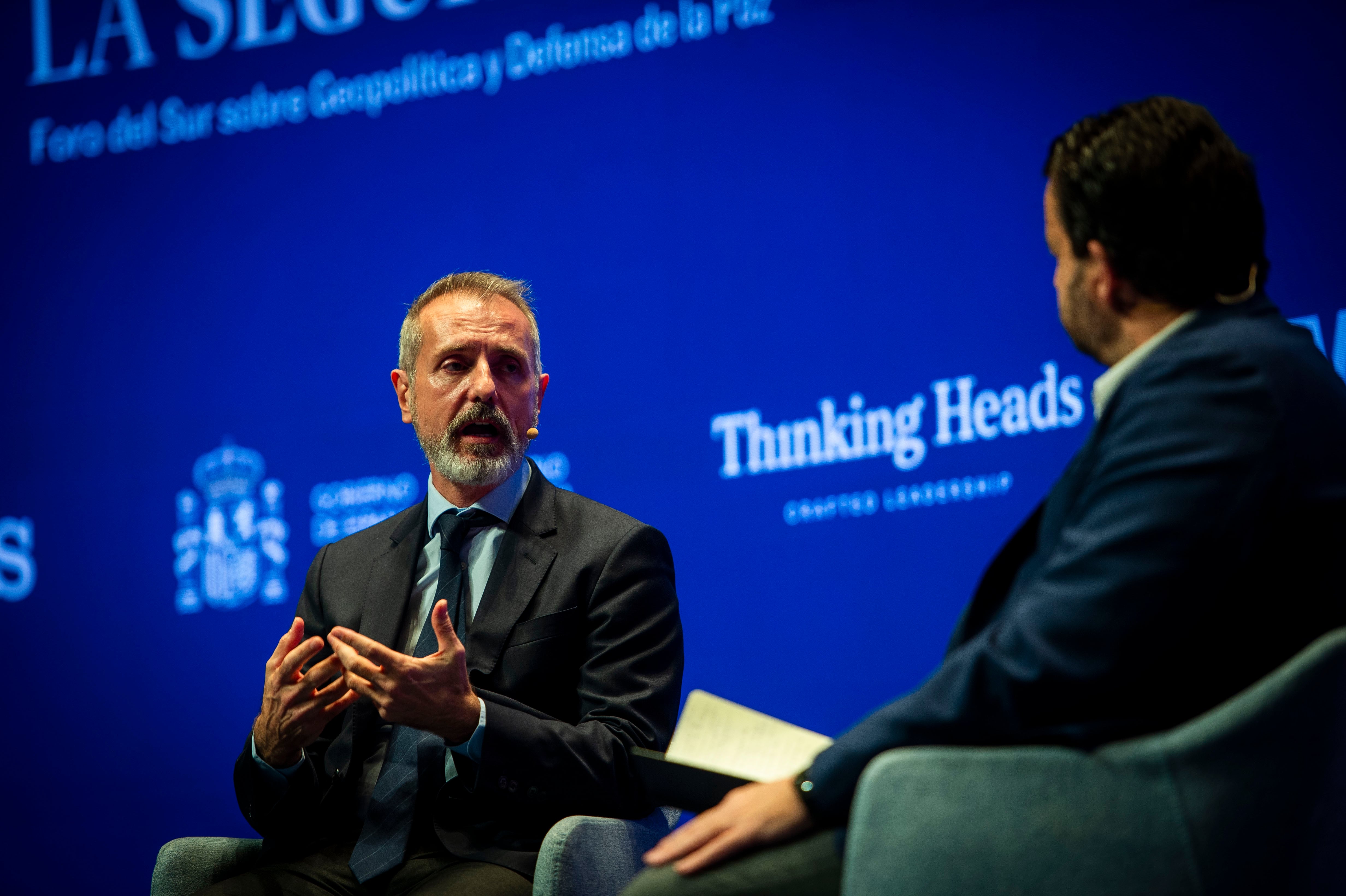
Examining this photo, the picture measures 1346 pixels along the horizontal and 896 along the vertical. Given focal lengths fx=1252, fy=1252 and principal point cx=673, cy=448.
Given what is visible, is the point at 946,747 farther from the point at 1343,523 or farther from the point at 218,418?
the point at 218,418

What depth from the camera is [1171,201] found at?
1.47 meters

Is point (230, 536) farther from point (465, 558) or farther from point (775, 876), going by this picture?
point (775, 876)

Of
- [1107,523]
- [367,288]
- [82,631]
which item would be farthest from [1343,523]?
[82,631]

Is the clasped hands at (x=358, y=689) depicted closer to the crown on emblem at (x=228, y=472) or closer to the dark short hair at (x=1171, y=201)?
the dark short hair at (x=1171, y=201)

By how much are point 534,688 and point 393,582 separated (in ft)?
1.34

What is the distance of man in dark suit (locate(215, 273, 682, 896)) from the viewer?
6.94 feet

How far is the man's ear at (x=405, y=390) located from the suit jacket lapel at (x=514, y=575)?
0.38 metres

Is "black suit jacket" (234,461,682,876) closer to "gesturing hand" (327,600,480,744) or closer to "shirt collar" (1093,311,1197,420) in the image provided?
"gesturing hand" (327,600,480,744)

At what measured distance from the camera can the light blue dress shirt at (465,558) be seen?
2.41m

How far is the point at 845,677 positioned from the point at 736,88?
1721 millimetres

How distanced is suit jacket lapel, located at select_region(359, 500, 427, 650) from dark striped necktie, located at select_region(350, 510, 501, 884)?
2.2 inches

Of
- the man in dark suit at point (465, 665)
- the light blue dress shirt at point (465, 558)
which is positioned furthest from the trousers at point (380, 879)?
the light blue dress shirt at point (465, 558)

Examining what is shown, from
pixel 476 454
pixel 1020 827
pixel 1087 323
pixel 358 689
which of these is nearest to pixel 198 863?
pixel 358 689

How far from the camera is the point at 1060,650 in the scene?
4.27 ft
